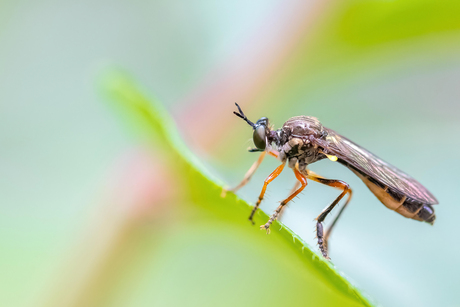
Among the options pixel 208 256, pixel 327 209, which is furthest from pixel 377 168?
pixel 208 256

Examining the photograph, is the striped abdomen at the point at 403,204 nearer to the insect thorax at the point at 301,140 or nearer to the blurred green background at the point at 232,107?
the blurred green background at the point at 232,107

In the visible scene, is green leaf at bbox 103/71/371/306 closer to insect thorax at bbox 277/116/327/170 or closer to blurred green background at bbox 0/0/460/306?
blurred green background at bbox 0/0/460/306

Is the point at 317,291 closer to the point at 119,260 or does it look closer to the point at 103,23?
the point at 119,260

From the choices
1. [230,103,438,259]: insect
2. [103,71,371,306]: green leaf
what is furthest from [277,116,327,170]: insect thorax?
[103,71,371,306]: green leaf

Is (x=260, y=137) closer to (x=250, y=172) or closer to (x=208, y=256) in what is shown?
(x=250, y=172)

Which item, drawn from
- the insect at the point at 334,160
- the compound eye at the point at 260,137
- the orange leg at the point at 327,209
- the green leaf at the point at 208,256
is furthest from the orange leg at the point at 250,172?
the green leaf at the point at 208,256
